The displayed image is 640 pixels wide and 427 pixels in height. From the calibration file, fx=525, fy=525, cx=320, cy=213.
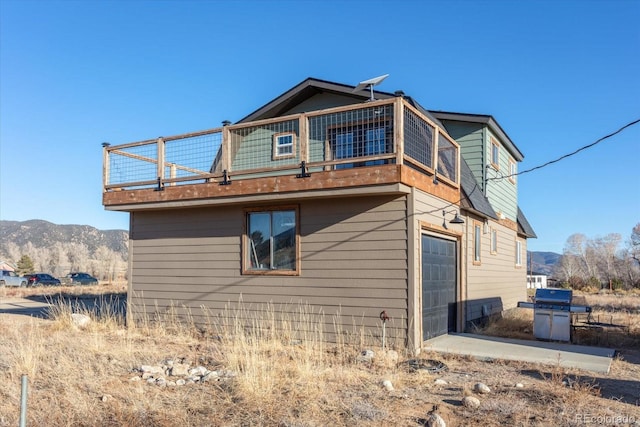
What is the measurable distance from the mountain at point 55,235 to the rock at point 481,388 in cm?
9345

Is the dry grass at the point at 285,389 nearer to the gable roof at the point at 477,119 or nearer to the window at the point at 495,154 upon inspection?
the gable roof at the point at 477,119

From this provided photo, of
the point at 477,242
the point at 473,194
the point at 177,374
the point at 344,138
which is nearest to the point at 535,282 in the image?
the point at 477,242

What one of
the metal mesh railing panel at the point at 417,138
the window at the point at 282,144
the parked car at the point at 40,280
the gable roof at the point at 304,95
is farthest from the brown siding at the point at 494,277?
the parked car at the point at 40,280

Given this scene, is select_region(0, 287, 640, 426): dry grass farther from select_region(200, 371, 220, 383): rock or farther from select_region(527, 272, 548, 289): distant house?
select_region(527, 272, 548, 289): distant house

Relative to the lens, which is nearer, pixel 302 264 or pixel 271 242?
pixel 302 264

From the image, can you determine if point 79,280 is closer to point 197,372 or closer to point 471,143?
point 471,143

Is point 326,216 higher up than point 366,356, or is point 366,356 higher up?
point 326,216

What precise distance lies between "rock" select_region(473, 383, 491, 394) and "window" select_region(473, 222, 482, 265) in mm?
6889

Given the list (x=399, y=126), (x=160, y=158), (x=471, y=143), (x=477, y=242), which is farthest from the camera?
(x=471, y=143)

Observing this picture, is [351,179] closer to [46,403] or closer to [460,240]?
[460,240]

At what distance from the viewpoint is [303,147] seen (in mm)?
9172

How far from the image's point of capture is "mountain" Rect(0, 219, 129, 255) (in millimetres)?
95562

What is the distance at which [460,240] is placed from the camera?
11703 mm

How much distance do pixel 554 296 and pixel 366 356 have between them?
175 inches
